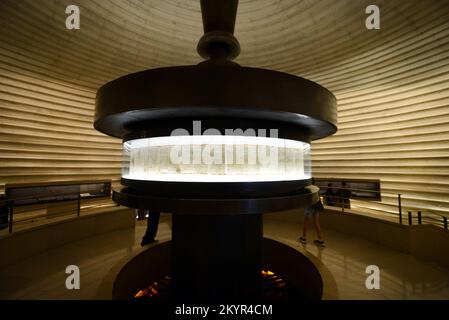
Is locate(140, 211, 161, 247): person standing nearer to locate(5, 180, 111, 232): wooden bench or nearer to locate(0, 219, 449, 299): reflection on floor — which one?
locate(0, 219, 449, 299): reflection on floor

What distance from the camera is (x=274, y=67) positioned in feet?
23.9

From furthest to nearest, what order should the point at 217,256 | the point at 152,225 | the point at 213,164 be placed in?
the point at 152,225, the point at 217,256, the point at 213,164

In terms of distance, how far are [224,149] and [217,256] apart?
124 centimetres

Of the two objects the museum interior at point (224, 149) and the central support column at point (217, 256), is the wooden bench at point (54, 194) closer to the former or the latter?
the museum interior at point (224, 149)

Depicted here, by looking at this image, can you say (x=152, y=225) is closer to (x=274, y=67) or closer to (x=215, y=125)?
(x=215, y=125)

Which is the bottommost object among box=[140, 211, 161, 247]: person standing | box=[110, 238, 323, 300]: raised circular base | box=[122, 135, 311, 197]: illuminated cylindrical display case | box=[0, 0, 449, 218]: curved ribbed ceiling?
box=[110, 238, 323, 300]: raised circular base

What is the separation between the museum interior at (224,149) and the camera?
1.66 meters

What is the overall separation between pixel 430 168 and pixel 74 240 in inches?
328

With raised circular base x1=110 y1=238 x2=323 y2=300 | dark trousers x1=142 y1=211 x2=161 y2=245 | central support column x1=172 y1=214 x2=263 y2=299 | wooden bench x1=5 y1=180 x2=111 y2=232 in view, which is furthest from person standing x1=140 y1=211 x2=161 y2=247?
central support column x1=172 y1=214 x2=263 y2=299

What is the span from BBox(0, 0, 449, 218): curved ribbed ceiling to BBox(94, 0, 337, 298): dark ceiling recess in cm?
469

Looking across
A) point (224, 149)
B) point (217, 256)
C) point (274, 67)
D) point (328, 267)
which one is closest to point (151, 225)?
point (217, 256)

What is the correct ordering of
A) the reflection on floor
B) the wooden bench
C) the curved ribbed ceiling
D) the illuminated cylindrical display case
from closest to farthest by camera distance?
the illuminated cylindrical display case → the reflection on floor → the wooden bench → the curved ribbed ceiling

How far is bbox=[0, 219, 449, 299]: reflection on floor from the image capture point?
10.0ft
